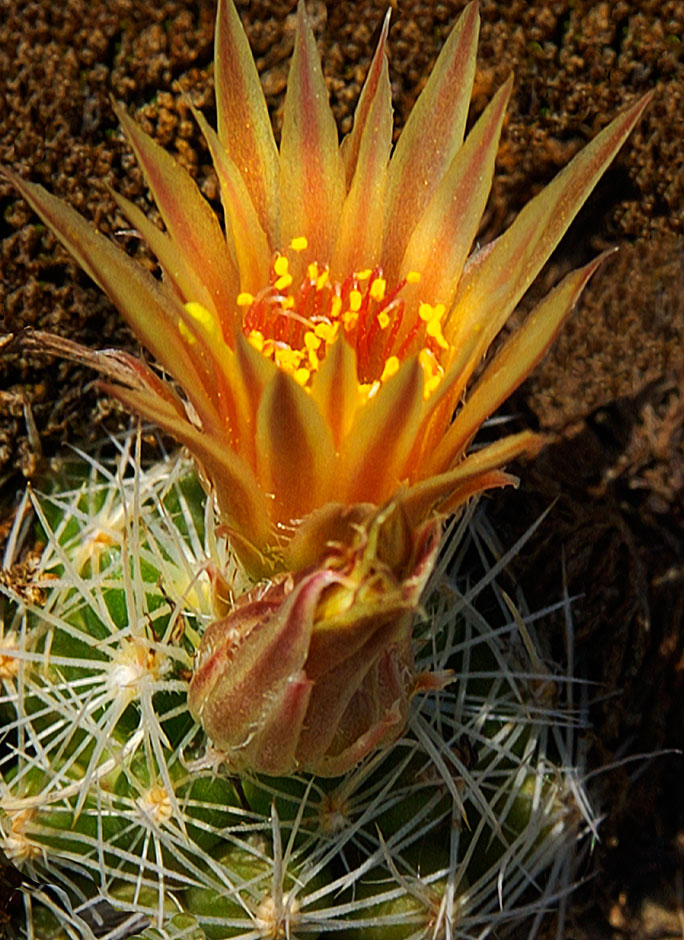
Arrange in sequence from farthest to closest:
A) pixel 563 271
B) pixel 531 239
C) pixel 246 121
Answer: pixel 563 271 < pixel 246 121 < pixel 531 239

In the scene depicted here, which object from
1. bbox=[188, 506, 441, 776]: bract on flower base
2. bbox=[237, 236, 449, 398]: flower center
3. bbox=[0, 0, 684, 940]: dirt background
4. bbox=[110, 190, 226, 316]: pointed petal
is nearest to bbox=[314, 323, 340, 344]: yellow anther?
bbox=[237, 236, 449, 398]: flower center

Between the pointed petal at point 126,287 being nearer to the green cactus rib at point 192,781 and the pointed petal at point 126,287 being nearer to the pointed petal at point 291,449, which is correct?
the pointed petal at point 291,449

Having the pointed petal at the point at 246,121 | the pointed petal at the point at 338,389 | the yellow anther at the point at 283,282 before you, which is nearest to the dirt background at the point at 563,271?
the pointed petal at the point at 246,121

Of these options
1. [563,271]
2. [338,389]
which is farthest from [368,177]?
[563,271]

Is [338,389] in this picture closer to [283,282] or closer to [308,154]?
[283,282]

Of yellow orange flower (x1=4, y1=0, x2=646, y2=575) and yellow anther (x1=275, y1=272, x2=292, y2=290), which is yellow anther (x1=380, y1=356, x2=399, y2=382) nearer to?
yellow orange flower (x1=4, y1=0, x2=646, y2=575)

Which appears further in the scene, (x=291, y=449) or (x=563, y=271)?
(x=563, y=271)
